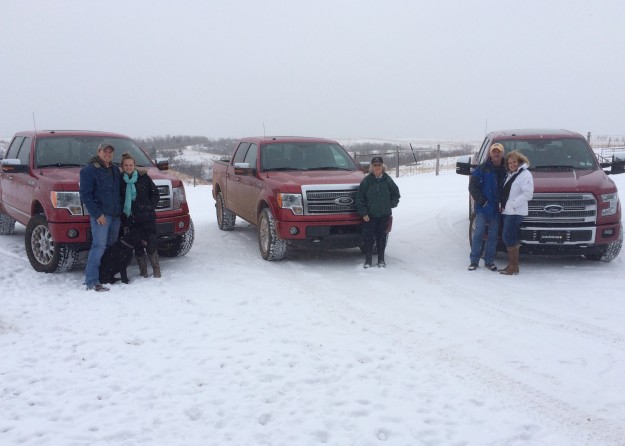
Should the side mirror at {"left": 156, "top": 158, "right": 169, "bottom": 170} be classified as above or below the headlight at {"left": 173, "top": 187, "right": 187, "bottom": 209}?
above

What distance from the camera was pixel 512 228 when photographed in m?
7.55

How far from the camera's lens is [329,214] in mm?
7988

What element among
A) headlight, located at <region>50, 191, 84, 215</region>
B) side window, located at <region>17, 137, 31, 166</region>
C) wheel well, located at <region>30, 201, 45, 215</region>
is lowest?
wheel well, located at <region>30, 201, 45, 215</region>

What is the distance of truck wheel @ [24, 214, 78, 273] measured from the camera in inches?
288

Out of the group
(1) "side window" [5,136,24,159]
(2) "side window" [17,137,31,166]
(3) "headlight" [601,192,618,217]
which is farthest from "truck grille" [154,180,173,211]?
(3) "headlight" [601,192,618,217]

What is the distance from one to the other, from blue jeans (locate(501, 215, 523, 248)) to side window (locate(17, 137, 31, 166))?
677 centimetres

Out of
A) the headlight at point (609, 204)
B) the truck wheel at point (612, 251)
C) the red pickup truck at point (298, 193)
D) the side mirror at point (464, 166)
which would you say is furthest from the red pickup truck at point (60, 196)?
the truck wheel at point (612, 251)

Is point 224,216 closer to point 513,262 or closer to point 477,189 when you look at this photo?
point 477,189

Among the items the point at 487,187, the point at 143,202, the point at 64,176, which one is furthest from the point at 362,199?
the point at 64,176

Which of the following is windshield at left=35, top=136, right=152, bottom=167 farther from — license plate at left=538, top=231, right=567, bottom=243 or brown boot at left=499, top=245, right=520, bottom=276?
license plate at left=538, top=231, right=567, bottom=243

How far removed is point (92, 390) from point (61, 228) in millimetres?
3511

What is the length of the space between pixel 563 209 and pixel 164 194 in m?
5.44

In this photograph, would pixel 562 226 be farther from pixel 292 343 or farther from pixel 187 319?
pixel 187 319

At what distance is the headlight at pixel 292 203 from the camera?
7922 millimetres
